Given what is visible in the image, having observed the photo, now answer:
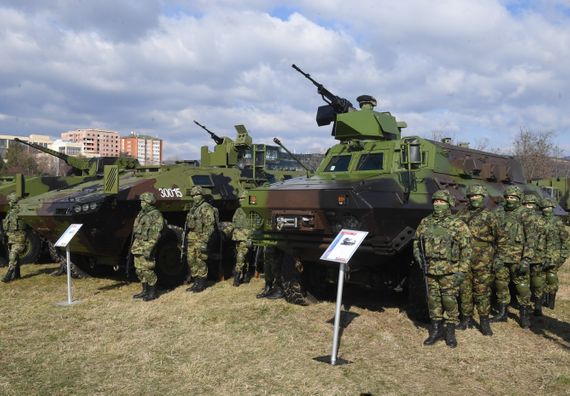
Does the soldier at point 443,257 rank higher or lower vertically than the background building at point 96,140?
lower

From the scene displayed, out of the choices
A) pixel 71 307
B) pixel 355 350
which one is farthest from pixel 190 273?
pixel 355 350

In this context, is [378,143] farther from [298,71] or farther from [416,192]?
[298,71]

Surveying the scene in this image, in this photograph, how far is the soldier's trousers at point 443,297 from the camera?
611 centimetres

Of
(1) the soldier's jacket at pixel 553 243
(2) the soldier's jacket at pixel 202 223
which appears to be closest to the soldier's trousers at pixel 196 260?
(2) the soldier's jacket at pixel 202 223

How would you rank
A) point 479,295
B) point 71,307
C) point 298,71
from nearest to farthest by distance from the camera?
point 479,295
point 71,307
point 298,71

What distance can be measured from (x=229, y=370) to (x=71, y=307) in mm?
3843

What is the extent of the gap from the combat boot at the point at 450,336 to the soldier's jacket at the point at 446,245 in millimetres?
610

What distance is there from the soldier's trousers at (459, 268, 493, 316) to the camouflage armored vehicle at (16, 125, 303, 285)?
5219mm

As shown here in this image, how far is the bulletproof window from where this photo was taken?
1102 cm

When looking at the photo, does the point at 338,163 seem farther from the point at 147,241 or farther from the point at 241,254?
the point at 147,241

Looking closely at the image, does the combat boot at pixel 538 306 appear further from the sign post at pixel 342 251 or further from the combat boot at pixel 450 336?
the sign post at pixel 342 251

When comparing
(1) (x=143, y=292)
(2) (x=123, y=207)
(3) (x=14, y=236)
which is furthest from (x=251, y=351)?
(3) (x=14, y=236)

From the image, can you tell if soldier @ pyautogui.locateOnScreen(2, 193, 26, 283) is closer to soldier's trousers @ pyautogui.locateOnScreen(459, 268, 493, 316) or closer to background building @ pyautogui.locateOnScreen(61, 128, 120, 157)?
soldier's trousers @ pyautogui.locateOnScreen(459, 268, 493, 316)

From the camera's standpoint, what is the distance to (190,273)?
9945mm
